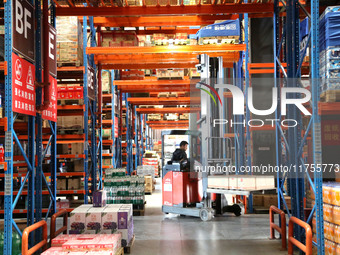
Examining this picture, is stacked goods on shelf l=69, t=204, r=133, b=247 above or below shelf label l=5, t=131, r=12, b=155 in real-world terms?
below

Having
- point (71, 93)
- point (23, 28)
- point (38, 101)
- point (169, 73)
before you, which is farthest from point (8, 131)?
point (169, 73)

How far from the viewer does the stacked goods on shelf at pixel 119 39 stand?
11023mm

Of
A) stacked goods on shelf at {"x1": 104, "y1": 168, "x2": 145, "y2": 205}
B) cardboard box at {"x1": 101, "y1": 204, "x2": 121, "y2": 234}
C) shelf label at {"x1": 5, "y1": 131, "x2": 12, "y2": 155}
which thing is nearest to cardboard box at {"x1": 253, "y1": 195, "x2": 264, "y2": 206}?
stacked goods on shelf at {"x1": 104, "y1": 168, "x2": 145, "y2": 205}

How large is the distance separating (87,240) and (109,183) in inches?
209

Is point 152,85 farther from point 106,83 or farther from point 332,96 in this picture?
point 332,96

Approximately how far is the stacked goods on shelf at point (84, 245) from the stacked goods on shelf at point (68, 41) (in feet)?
18.1

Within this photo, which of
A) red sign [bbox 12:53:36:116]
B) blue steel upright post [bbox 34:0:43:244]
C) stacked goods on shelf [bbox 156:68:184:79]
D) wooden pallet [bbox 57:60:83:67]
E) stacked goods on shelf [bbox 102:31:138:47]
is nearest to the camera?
red sign [bbox 12:53:36:116]

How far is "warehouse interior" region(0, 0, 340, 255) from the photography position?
5.61 meters

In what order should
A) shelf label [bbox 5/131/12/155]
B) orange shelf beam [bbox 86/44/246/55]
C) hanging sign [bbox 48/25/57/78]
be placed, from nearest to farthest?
shelf label [bbox 5/131/12/155]
hanging sign [bbox 48/25/57/78]
orange shelf beam [bbox 86/44/246/55]

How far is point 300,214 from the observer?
21.3 feet

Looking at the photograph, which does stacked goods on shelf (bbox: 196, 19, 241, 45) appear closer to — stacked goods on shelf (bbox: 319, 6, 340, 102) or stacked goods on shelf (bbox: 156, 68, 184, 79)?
stacked goods on shelf (bbox: 156, 68, 184, 79)

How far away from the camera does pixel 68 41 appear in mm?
9984

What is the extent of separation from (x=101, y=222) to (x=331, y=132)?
461cm

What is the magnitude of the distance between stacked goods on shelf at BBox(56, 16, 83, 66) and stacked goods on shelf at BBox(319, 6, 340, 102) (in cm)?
618
